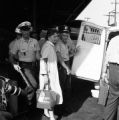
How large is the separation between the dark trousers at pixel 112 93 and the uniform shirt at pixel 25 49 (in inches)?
61.4

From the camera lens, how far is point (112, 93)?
222 inches

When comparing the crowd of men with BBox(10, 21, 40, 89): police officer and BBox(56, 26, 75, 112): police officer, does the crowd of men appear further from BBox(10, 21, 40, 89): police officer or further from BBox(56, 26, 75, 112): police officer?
BBox(56, 26, 75, 112): police officer

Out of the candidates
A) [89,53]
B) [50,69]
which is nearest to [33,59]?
[50,69]

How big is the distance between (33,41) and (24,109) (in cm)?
132

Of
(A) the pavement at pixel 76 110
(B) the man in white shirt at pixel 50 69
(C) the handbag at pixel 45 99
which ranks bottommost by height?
(A) the pavement at pixel 76 110

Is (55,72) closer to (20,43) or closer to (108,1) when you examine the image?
(20,43)

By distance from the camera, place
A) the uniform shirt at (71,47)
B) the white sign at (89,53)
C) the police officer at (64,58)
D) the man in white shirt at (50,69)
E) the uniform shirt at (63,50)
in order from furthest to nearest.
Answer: the white sign at (89,53), the uniform shirt at (71,47), the uniform shirt at (63,50), the police officer at (64,58), the man in white shirt at (50,69)

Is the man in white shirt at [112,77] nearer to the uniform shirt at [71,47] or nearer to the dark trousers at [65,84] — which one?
the dark trousers at [65,84]

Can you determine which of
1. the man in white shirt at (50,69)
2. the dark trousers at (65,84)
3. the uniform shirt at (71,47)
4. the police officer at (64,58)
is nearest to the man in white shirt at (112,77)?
the man in white shirt at (50,69)

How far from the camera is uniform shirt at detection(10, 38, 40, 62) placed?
621 cm

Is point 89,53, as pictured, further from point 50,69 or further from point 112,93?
point 112,93

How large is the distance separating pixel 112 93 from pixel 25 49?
1830 millimetres

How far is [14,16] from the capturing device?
9.34 metres

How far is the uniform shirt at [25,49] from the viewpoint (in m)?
6.21
